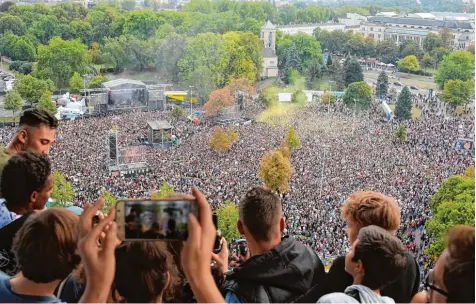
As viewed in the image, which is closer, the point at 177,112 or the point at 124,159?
the point at 124,159

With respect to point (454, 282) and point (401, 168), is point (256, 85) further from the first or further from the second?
point (454, 282)

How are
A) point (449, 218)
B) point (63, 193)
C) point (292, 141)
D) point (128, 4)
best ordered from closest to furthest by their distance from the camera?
point (449, 218) < point (63, 193) < point (292, 141) < point (128, 4)

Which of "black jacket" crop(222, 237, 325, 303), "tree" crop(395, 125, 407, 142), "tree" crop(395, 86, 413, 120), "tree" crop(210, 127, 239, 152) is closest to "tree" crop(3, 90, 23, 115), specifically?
"tree" crop(210, 127, 239, 152)

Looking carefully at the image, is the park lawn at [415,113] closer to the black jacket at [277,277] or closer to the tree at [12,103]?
the tree at [12,103]

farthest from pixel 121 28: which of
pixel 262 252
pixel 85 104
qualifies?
pixel 262 252

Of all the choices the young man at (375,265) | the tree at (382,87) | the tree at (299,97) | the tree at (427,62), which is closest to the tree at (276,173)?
the tree at (299,97)

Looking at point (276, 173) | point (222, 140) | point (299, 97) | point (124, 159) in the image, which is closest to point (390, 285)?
point (276, 173)

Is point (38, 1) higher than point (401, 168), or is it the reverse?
point (38, 1)

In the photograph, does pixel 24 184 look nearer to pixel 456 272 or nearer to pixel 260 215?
pixel 260 215
